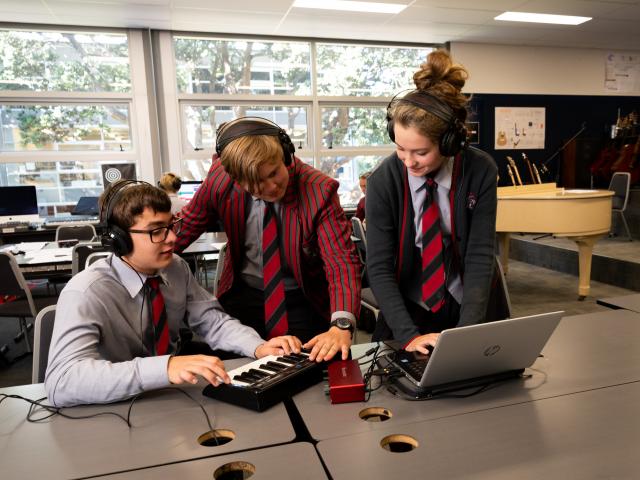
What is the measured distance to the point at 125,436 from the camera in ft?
3.21

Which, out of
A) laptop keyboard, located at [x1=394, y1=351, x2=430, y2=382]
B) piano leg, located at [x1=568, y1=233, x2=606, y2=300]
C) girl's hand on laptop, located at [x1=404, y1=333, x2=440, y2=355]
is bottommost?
piano leg, located at [x1=568, y1=233, x2=606, y2=300]

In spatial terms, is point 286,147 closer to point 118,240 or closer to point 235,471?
point 118,240

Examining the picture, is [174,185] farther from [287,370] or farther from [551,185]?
[551,185]

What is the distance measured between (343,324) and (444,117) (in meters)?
0.66

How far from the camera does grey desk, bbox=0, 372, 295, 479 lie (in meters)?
0.88

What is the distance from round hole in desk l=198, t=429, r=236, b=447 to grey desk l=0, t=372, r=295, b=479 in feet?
0.04

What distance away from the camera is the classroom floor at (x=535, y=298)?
10.5ft

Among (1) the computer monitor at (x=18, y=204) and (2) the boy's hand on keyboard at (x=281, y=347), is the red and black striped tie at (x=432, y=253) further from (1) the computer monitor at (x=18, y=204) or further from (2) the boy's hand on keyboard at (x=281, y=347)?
(1) the computer monitor at (x=18, y=204)

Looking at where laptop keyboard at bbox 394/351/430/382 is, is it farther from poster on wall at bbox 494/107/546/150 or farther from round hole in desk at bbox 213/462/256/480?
poster on wall at bbox 494/107/546/150

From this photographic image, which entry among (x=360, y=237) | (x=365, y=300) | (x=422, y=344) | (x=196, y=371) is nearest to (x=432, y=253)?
(x=422, y=344)

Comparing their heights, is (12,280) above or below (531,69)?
below

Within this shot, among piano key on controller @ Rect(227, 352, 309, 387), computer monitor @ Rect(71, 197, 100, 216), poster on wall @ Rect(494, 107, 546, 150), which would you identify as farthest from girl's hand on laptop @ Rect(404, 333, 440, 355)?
poster on wall @ Rect(494, 107, 546, 150)

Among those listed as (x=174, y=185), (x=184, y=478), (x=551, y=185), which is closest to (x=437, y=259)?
(x=184, y=478)

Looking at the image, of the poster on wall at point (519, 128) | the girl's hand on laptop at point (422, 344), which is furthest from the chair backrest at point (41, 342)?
the poster on wall at point (519, 128)
